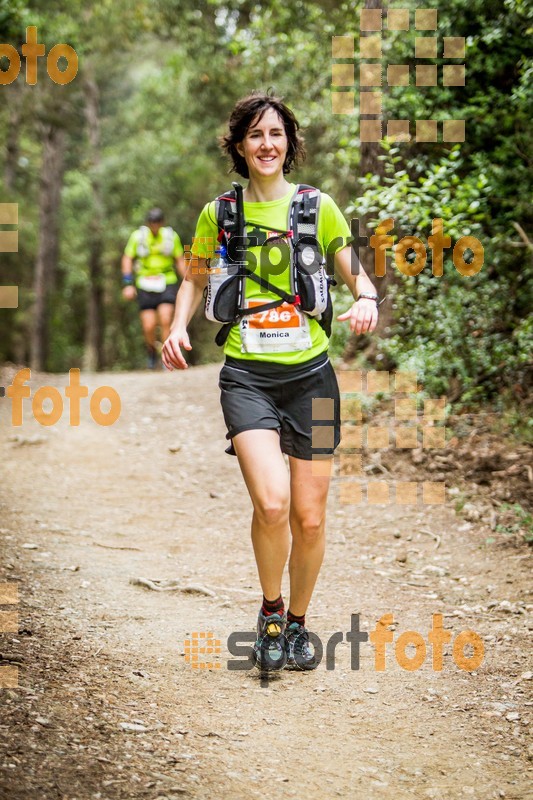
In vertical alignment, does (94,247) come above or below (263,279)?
above

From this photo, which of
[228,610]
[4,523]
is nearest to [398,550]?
[228,610]

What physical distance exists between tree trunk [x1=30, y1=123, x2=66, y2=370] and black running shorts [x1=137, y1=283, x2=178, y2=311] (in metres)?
11.1

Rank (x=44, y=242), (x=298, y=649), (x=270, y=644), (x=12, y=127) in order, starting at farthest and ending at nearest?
(x=44, y=242), (x=12, y=127), (x=298, y=649), (x=270, y=644)

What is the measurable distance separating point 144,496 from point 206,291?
3688mm

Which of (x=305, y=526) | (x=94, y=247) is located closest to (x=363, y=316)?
(x=305, y=526)

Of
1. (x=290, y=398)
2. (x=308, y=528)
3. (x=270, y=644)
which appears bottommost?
(x=270, y=644)

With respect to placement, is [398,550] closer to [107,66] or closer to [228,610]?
[228,610]

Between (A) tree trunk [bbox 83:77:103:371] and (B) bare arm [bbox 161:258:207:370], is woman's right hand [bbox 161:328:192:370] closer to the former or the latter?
(B) bare arm [bbox 161:258:207:370]

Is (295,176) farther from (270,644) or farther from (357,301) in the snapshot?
(270,644)

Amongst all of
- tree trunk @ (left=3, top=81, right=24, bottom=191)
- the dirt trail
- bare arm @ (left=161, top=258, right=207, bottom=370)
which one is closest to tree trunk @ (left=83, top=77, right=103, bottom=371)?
tree trunk @ (left=3, top=81, right=24, bottom=191)

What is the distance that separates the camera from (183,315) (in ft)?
12.3

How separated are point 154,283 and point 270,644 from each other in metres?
8.40

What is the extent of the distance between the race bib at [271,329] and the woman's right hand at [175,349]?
0.86 ft

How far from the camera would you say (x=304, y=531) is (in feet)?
12.0
